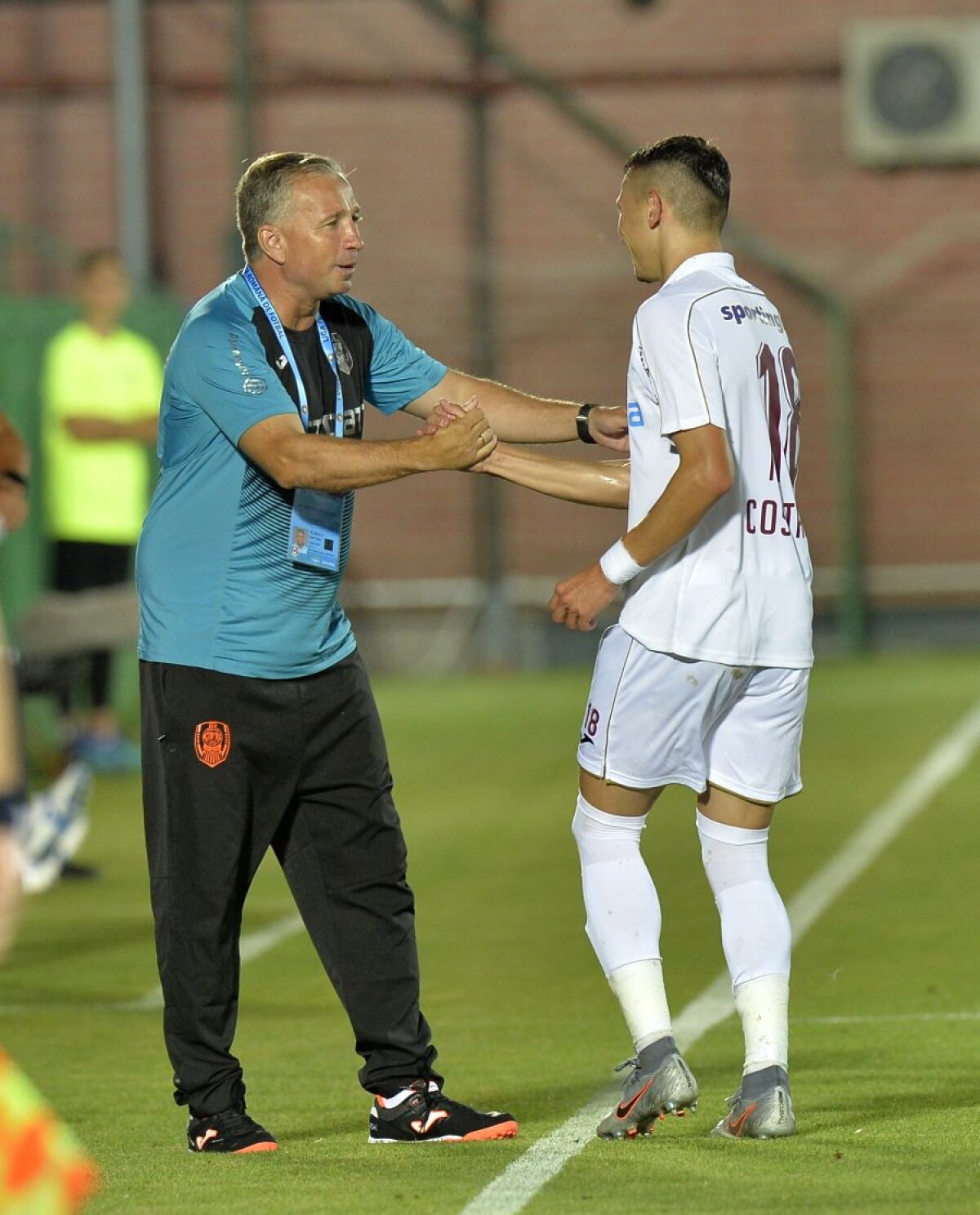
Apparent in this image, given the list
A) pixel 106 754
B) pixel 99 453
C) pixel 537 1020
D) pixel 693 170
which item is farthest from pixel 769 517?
pixel 99 453

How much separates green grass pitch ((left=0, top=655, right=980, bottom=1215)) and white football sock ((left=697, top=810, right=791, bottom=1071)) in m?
0.22

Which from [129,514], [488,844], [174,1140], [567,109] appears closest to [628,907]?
[174,1140]

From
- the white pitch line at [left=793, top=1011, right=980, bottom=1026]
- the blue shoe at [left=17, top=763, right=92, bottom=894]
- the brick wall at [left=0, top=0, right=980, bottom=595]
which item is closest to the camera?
the white pitch line at [left=793, top=1011, right=980, bottom=1026]

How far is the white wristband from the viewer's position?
476cm

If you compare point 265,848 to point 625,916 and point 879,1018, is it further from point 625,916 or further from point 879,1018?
point 879,1018

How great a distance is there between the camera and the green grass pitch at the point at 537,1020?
4.56 meters

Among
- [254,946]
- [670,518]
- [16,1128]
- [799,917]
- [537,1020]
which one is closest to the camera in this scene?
[16,1128]

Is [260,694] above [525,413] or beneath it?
beneath

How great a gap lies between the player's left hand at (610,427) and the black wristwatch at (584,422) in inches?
0.6

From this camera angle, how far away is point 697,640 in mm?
4836

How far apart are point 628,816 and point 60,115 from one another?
1636 cm

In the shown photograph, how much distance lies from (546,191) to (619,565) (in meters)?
15.4

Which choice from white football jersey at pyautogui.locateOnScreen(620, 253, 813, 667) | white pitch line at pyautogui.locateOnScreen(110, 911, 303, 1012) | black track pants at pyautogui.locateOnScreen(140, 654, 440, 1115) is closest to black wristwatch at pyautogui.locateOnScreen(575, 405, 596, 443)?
white football jersey at pyautogui.locateOnScreen(620, 253, 813, 667)

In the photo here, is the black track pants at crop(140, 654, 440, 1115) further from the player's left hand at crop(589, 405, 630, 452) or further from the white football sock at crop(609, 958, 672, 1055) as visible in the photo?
the player's left hand at crop(589, 405, 630, 452)
